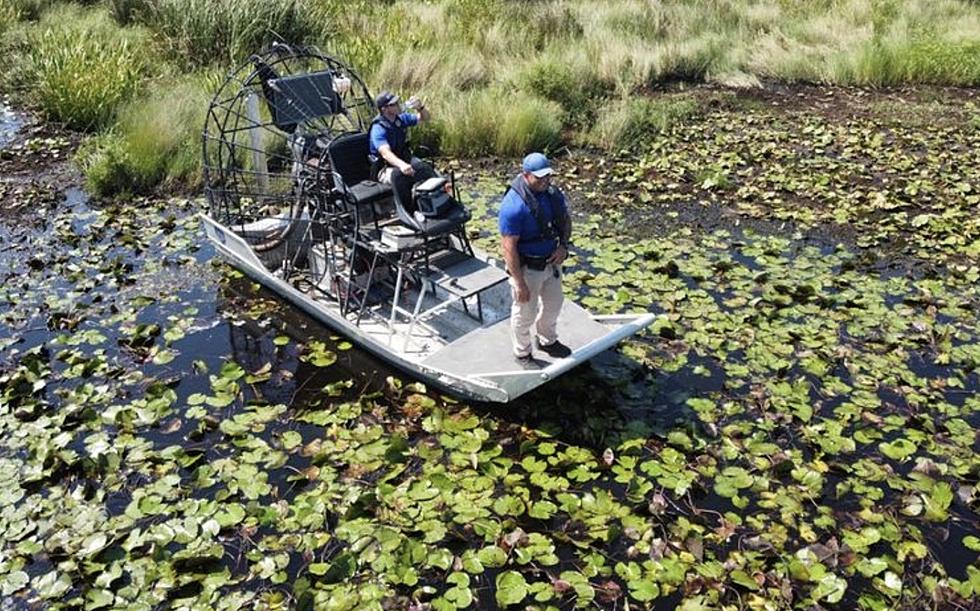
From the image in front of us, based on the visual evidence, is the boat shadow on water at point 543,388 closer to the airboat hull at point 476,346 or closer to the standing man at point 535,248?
the airboat hull at point 476,346

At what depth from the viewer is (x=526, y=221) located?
588 centimetres

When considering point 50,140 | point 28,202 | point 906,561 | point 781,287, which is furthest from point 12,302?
point 906,561

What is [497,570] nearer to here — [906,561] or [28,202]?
[906,561]

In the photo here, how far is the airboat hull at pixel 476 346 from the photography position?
6266 millimetres

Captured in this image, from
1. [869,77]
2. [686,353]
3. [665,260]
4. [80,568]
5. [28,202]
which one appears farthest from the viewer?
[869,77]

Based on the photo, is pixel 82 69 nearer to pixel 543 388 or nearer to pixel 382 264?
pixel 382 264

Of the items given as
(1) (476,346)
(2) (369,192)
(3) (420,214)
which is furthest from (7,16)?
(1) (476,346)

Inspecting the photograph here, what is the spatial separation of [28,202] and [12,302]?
9.49 feet

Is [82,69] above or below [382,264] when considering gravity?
above

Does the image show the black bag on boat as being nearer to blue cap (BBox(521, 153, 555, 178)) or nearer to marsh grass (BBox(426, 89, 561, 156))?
blue cap (BBox(521, 153, 555, 178))

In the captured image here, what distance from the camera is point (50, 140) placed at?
1275cm

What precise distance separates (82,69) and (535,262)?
10.6 meters

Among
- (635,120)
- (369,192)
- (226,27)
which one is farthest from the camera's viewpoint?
(226,27)

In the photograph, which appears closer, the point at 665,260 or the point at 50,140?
the point at 665,260
